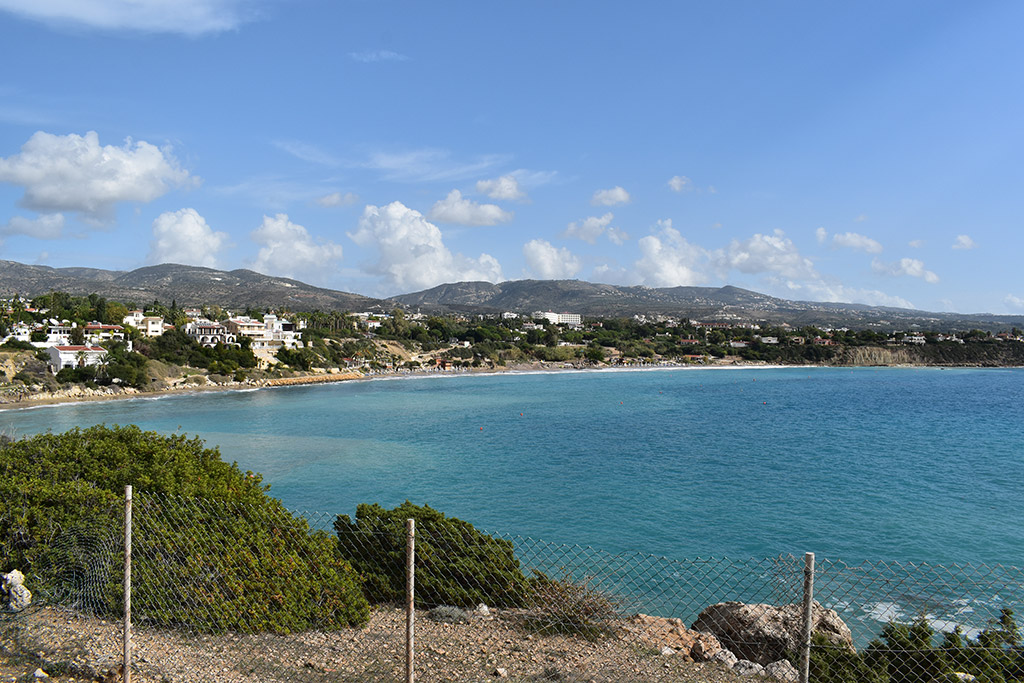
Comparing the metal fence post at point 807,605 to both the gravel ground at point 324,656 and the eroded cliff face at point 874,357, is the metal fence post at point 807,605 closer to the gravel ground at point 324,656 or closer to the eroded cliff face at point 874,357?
the gravel ground at point 324,656

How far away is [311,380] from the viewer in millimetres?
68562

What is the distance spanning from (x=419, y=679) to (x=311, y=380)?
66.7 metres

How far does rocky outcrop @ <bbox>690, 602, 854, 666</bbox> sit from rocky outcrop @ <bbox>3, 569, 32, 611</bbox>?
262 inches

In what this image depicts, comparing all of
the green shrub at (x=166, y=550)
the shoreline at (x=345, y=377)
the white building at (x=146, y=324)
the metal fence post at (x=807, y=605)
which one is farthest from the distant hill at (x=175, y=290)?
the metal fence post at (x=807, y=605)

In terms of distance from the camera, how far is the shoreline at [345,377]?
47031 mm

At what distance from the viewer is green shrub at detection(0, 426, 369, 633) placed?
5816mm

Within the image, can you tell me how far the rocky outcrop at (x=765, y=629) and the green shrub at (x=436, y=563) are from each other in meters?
2.42

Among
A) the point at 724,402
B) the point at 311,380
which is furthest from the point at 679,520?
the point at 311,380

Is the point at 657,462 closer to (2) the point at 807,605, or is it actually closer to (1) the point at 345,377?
(2) the point at 807,605

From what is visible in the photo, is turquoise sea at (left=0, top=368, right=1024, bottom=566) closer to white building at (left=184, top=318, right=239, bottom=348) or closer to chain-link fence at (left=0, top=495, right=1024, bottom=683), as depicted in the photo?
chain-link fence at (left=0, top=495, right=1024, bottom=683)

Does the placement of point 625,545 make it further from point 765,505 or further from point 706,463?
point 706,463

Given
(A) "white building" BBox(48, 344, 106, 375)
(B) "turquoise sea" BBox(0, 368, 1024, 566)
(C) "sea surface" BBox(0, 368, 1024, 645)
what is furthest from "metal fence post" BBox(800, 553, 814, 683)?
(A) "white building" BBox(48, 344, 106, 375)

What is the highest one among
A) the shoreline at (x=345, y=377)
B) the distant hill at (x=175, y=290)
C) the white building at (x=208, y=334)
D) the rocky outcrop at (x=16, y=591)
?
the distant hill at (x=175, y=290)

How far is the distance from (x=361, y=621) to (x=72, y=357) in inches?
2308
